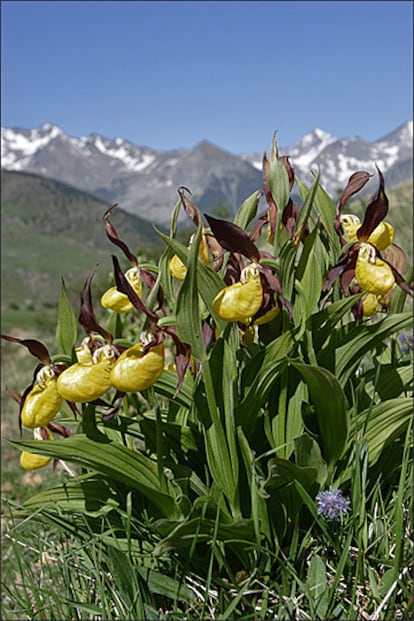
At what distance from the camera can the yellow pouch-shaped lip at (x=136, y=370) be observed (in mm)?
1402

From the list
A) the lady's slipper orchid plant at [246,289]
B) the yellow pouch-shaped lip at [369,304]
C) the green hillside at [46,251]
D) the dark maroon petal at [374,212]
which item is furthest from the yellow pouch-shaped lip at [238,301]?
the green hillside at [46,251]

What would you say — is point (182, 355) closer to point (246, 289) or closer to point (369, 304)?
point (246, 289)

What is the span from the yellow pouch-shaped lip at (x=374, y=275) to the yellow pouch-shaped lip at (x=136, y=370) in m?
0.58

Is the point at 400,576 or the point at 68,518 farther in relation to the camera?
the point at 68,518

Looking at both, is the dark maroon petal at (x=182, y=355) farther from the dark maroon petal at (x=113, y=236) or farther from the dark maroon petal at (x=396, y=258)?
the dark maroon petal at (x=396, y=258)

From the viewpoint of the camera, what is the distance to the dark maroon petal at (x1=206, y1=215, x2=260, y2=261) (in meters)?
1.39

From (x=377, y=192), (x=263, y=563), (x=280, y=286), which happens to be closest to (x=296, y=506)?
(x=263, y=563)

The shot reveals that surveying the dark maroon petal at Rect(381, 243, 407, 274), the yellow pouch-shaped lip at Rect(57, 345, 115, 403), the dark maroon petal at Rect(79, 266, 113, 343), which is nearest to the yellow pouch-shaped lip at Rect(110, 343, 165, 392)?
the yellow pouch-shaped lip at Rect(57, 345, 115, 403)

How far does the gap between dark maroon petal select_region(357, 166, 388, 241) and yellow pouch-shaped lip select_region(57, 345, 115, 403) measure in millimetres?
802

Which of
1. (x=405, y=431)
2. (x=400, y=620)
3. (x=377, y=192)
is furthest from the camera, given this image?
(x=405, y=431)

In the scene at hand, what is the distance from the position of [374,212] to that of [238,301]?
0.47 m

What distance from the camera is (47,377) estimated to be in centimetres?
159

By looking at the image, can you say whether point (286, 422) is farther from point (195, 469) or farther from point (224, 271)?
point (224, 271)

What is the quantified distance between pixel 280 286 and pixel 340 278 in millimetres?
288
